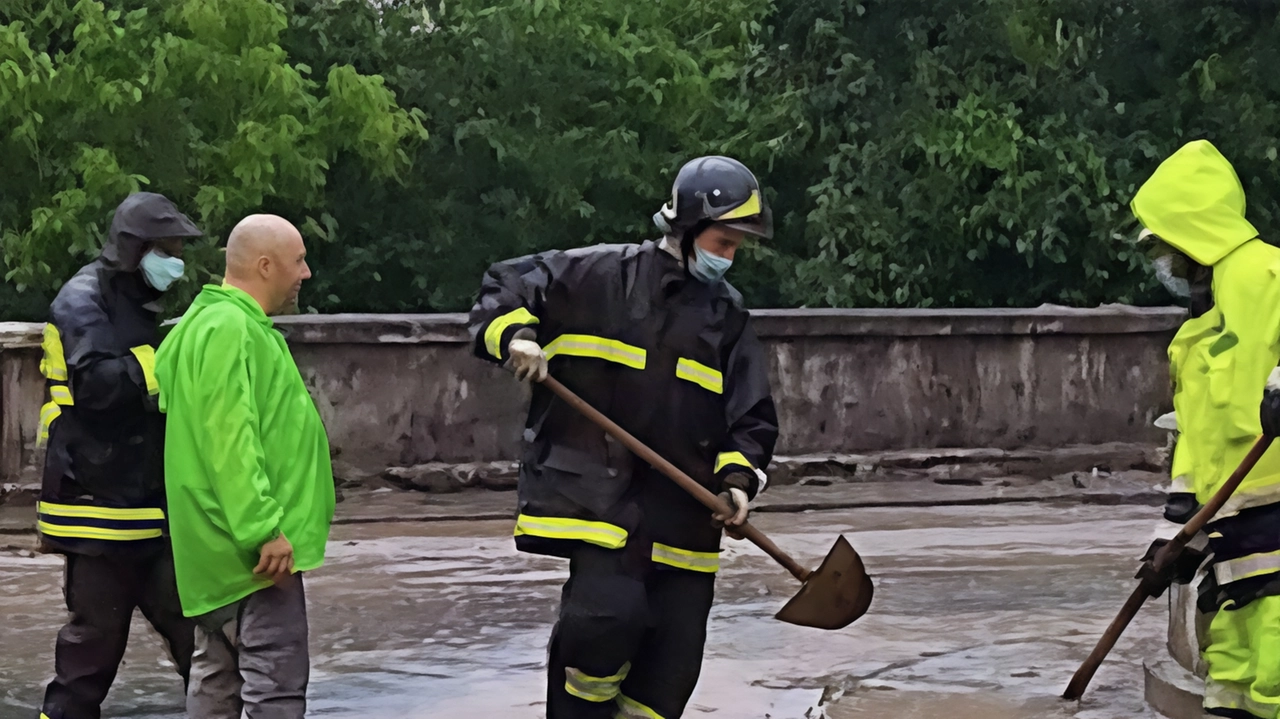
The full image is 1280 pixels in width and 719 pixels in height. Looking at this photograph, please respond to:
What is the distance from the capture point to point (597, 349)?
511 centimetres

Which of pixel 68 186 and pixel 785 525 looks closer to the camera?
pixel 785 525

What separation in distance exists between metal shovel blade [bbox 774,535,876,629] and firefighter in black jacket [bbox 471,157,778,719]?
1.30ft

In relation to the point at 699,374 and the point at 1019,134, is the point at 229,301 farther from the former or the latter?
the point at 1019,134

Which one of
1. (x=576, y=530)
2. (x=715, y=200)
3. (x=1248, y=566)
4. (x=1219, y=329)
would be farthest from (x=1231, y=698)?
(x=715, y=200)

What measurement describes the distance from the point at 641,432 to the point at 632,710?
78cm

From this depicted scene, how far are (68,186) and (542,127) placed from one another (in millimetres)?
5090

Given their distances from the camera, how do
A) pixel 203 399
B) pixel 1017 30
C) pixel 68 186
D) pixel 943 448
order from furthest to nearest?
1. pixel 68 186
2. pixel 1017 30
3. pixel 943 448
4. pixel 203 399

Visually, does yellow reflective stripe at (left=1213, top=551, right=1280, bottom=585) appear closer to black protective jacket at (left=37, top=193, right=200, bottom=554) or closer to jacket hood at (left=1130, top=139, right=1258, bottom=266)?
jacket hood at (left=1130, top=139, right=1258, bottom=266)

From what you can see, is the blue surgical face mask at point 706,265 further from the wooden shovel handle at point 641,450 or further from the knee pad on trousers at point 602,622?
the knee pad on trousers at point 602,622

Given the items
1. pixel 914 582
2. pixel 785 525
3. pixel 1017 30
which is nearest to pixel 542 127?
pixel 1017 30

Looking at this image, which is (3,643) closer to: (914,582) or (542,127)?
(914,582)

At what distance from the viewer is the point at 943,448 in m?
12.3

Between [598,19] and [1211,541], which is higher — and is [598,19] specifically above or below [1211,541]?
above

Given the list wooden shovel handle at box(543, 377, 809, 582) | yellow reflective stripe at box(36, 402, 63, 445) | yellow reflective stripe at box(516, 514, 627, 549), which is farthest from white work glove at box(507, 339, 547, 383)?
yellow reflective stripe at box(36, 402, 63, 445)
